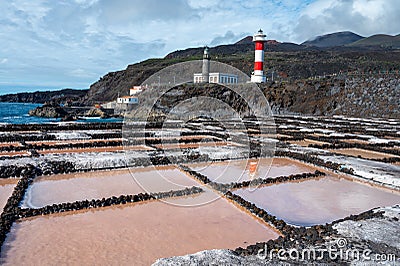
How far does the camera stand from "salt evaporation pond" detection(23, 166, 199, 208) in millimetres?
7852

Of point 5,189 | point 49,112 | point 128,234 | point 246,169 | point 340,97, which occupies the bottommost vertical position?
point 128,234

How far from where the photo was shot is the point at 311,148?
15.0m

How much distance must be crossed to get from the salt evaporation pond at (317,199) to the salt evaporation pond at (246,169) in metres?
1.10

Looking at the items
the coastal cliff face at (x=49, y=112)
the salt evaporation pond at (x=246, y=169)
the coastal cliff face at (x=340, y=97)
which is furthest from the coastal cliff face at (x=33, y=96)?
the salt evaporation pond at (x=246, y=169)

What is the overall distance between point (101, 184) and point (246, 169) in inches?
197

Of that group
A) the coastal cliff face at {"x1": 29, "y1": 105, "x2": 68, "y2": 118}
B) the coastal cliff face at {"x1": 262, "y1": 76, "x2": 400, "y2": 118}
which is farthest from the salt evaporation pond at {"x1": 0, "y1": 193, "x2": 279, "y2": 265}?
the coastal cliff face at {"x1": 29, "y1": 105, "x2": 68, "y2": 118}

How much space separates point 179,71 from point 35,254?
7732 centimetres

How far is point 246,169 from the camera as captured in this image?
37.2 feet

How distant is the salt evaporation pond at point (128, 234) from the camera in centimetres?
501

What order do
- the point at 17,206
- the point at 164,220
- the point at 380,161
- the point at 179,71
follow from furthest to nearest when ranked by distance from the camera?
the point at 179,71 < the point at 380,161 < the point at 17,206 < the point at 164,220

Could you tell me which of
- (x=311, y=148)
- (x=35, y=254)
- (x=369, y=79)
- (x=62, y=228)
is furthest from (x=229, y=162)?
(x=369, y=79)

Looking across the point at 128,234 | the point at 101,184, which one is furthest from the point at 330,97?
the point at 128,234

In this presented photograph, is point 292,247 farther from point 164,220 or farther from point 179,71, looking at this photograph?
point 179,71

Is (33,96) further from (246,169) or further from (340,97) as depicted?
(246,169)
